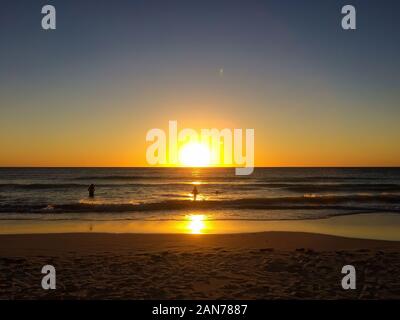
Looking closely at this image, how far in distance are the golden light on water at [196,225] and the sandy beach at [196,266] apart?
1.77 m

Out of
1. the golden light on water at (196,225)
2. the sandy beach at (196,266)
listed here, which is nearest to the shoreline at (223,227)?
the golden light on water at (196,225)

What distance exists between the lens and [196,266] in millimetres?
10078

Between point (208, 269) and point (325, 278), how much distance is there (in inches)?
111

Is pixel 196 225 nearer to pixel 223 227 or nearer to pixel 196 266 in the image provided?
pixel 223 227

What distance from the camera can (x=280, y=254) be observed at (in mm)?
11469

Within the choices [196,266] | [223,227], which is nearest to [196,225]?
[223,227]

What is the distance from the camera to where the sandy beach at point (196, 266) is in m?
7.87

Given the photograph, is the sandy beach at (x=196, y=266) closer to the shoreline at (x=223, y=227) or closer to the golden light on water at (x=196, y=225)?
the shoreline at (x=223, y=227)

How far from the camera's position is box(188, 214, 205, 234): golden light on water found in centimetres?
1684

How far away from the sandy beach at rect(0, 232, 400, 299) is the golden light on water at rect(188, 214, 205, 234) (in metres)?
1.77

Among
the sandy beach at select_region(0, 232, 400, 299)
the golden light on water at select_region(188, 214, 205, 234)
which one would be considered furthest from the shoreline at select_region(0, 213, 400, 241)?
the sandy beach at select_region(0, 232, 400, 299)

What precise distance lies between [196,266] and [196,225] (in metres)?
8.63
